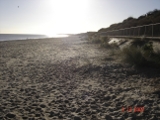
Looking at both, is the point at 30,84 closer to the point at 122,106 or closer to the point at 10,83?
the point at 10,83

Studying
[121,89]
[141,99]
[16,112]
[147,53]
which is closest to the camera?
[16,112]

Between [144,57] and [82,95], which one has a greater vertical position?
[144,57]

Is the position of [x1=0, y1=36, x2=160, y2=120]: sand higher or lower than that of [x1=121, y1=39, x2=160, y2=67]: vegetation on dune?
lower

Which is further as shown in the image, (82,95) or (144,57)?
(144,57)

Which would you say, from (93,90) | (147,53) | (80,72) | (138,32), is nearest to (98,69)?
(80,72)

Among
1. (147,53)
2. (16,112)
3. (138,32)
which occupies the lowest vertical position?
(16,112)

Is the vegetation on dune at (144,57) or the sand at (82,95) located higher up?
the vegetation on dune at (144,57)

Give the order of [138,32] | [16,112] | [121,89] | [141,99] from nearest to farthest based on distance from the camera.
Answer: [16,112], [141,99], [121,89], [138,32]

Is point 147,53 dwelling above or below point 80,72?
above

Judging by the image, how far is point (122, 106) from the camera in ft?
16.2

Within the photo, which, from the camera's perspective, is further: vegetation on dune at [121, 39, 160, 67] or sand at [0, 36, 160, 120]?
vegetation on dune at [121, 39, 160, 67]

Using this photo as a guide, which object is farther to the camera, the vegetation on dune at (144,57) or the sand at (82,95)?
the vegetation on dune at (144,57)

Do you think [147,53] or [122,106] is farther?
[147,53]

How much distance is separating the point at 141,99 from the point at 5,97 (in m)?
3.91
